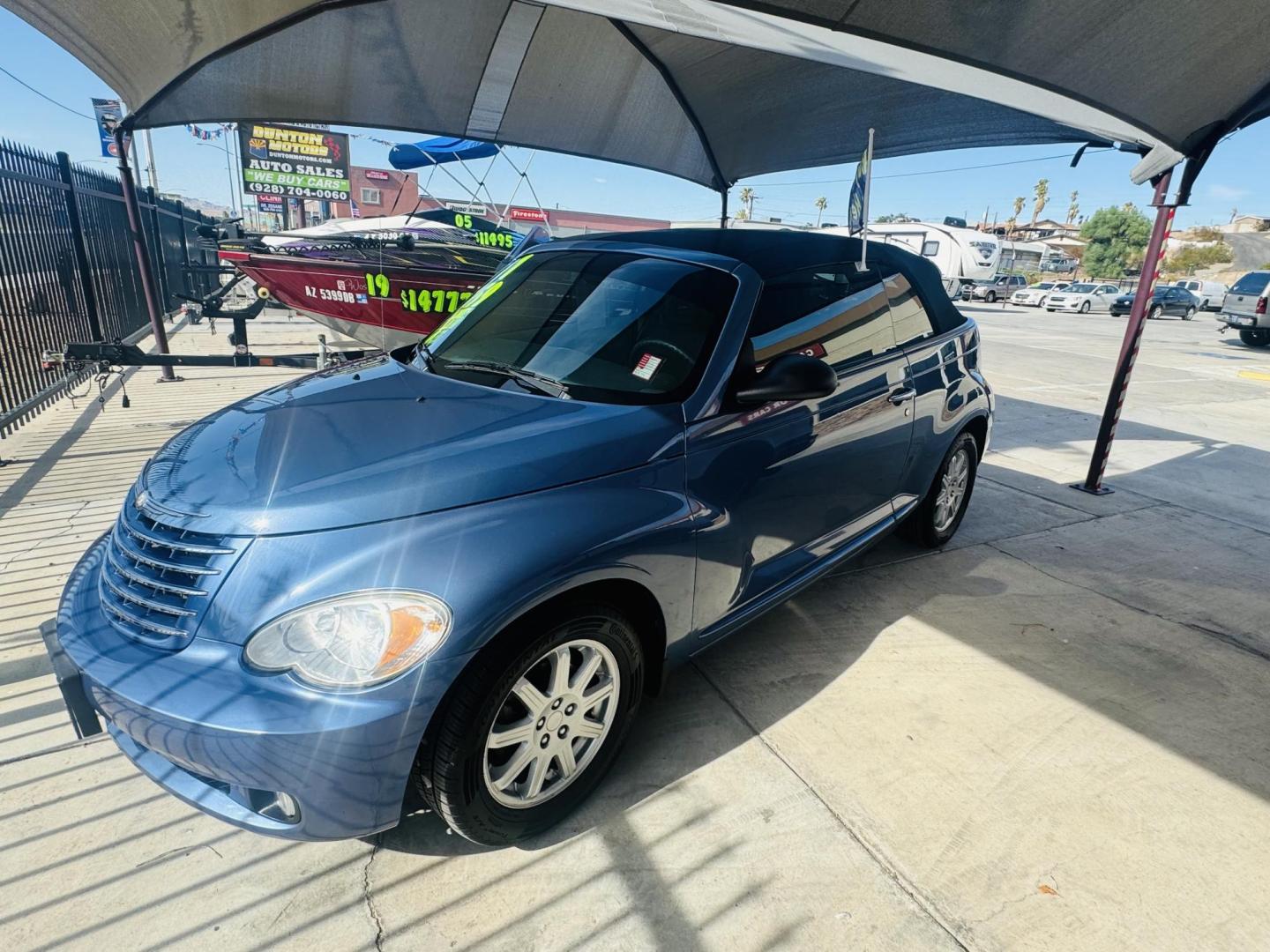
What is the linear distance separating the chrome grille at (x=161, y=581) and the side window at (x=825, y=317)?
6.37 feet

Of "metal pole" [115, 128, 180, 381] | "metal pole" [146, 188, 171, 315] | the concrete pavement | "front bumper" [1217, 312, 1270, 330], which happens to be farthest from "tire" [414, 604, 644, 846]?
"front bumper" [1217, 312, 1270, 330]

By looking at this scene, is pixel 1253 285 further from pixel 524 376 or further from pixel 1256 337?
pixel 524 376

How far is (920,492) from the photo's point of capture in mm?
4004

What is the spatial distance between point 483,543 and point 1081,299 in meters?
38.5

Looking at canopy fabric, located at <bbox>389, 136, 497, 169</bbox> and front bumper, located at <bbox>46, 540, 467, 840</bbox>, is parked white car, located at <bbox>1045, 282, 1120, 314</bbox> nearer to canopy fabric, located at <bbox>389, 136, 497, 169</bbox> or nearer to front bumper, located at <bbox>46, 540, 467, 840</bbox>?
canopy fabric, located at <bbox>389, 136, 497, 169</bbox>

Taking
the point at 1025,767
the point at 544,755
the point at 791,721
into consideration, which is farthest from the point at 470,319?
the point at 1025,767

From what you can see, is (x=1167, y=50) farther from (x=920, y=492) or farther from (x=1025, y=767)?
(x=1025, y=767)

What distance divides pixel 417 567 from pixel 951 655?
2.64 metres

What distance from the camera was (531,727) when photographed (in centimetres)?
203

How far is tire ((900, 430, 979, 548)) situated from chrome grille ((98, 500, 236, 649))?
3.52 m

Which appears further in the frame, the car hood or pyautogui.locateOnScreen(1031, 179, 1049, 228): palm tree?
pyautogui.locateOnScreen(1031, 179, 1049, 228): palm tree

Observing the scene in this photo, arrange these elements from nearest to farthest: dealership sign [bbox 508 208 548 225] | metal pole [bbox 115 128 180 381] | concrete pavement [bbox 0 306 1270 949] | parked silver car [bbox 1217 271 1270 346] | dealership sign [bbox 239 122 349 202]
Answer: concrete pavement [bbox 0 306 1270 949] → metal pole [bbox 115 128 180 381] → dealership sign [bbox 508 208 548 225] → parked silver car [bbox 1217 271 1270 346] → dealership sign [bbox 239 122 349 202]

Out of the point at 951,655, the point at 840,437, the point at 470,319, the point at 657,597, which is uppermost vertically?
the point at 470,319

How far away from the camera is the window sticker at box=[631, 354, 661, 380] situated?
99.3 inches
